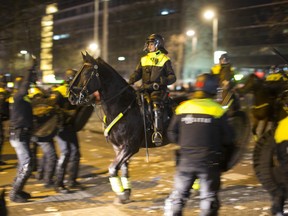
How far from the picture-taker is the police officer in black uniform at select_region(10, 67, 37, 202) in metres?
7.40

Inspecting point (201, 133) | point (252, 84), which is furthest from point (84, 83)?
point (252, 84)

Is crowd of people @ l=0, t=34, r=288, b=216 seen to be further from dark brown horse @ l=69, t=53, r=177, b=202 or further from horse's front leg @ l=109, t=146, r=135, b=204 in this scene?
horse's front leg @ l=109, t=146, r=135, b=204

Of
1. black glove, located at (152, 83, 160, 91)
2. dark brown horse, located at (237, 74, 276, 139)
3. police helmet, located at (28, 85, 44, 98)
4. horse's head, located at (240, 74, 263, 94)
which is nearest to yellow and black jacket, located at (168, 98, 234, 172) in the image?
black glove, located at (152, 83, 160, 91)

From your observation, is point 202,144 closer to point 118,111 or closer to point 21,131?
point 118,111

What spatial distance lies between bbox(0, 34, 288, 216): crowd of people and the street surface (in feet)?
1.23

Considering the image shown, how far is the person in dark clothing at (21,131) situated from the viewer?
24.3 feet

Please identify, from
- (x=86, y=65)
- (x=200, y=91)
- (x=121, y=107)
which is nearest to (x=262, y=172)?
(x=200, y=91)

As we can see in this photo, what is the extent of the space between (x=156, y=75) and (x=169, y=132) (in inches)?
108

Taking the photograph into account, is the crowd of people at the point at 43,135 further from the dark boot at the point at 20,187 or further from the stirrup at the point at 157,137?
the stirrup at the point at 157,137

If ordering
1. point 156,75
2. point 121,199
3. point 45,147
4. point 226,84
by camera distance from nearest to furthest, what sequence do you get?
point 121,199
point 156,75
point 45,147
point 226,84

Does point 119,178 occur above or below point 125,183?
above

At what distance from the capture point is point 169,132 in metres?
5.21

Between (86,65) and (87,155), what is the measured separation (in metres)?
5.21

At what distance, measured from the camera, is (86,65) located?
288 inches
